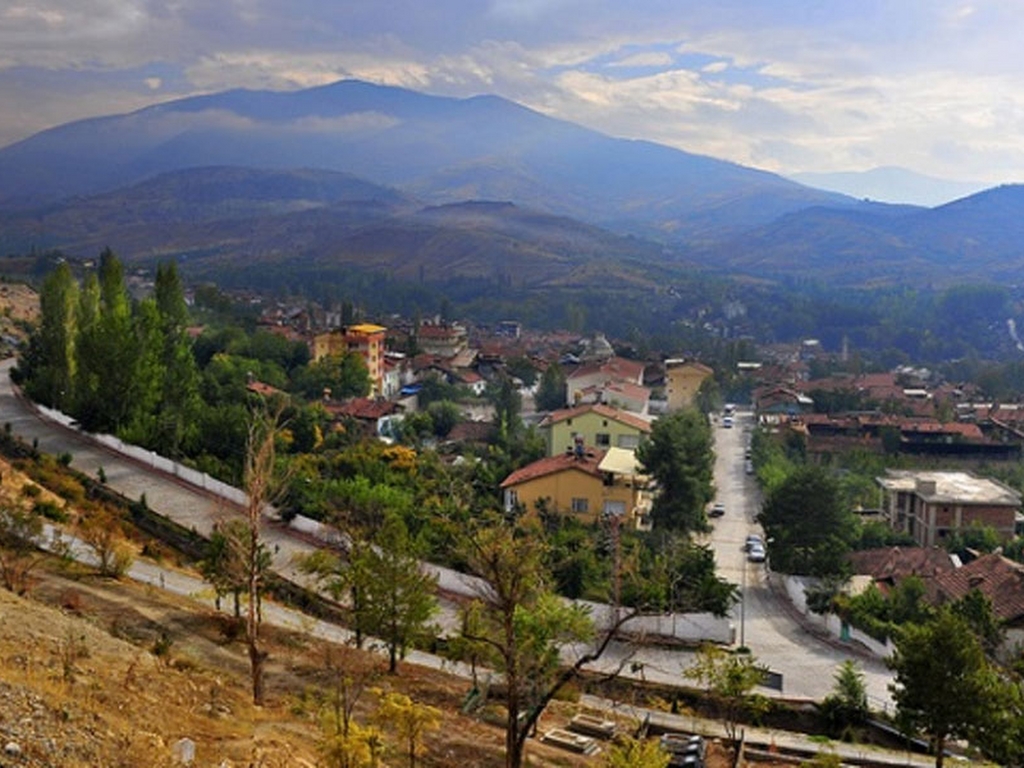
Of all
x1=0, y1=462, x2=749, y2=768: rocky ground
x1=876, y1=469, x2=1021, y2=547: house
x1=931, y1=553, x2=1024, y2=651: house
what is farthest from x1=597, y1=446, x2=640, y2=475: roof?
x1=0, y1=462, x2=749, y2=768: rocky ground

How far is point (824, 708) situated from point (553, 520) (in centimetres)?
1132

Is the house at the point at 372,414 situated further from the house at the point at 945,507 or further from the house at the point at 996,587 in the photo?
the house at the point at 996,587

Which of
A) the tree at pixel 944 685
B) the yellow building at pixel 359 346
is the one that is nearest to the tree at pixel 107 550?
the tree at pixel 944 685

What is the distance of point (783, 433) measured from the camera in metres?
38.1

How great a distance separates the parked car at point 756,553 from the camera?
2444 centimetres

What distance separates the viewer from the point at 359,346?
139 feet

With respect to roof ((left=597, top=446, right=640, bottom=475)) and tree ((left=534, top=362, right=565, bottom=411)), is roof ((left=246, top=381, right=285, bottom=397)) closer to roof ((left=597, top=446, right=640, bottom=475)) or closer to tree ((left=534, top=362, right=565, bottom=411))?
roof ((left=597, top=446, right=640, bottom=475))

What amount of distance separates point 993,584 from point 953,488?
9.44 metres

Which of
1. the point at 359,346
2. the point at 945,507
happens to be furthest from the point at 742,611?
the point at 359,346

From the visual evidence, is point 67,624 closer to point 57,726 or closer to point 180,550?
point 57,726

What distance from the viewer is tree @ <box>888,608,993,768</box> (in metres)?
10.8

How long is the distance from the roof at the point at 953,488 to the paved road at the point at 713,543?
4837mm

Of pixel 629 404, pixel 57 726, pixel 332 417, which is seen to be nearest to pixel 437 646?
pixel 57 726

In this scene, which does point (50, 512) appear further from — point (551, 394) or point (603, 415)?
point (551, 394)
